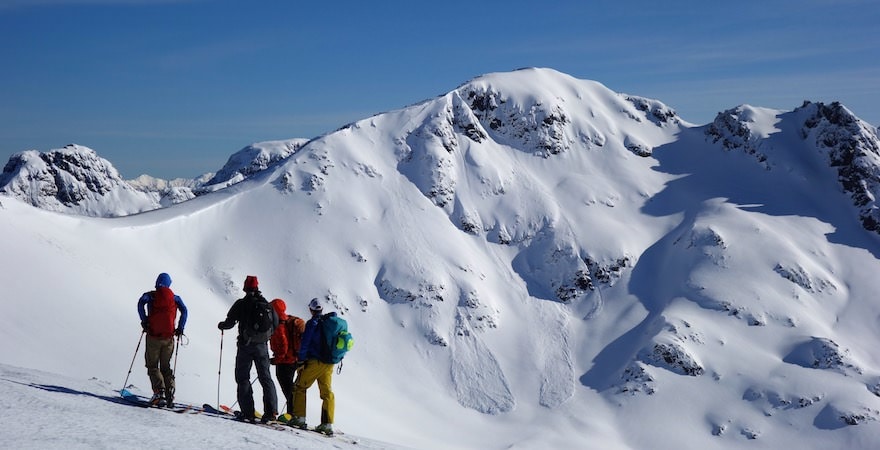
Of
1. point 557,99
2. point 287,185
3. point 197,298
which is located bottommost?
point 197,298

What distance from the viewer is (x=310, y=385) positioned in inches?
631

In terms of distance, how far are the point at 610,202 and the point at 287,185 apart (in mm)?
50174

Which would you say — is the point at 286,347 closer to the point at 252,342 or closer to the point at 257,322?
the point at 252,342

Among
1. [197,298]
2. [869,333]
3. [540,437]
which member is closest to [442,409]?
[540,437]

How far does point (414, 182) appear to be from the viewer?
341ft

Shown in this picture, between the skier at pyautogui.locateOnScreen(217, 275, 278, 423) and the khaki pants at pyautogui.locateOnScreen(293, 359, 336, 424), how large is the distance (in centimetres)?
69

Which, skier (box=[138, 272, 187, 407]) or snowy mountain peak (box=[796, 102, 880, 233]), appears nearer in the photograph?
skier (box=[138, 272, 187, 407])

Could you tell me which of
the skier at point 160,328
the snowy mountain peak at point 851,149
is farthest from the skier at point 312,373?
the snowy mountain peak at point 851,149

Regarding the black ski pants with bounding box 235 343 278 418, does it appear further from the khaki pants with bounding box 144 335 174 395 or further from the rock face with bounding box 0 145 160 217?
the rock face with bounding box 0 145 160 217

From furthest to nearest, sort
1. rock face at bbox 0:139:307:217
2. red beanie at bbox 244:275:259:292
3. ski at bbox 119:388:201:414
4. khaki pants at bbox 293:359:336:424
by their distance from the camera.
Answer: rock face at bbox 0:139:307:217 → khaki pants at bbox 293:359:336:424 → red beanie at bbox 244:275:259:292 → ski at bbox 119:388:201:414

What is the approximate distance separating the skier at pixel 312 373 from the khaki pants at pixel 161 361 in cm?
272

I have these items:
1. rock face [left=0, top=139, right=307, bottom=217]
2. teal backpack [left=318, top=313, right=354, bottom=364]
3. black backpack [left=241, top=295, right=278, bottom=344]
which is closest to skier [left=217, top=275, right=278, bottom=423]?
black backpack [left=241, top=295, right=278, bottom=344]

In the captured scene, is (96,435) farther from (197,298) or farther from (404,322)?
(404,322)

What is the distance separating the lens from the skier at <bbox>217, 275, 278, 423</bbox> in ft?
49.0
